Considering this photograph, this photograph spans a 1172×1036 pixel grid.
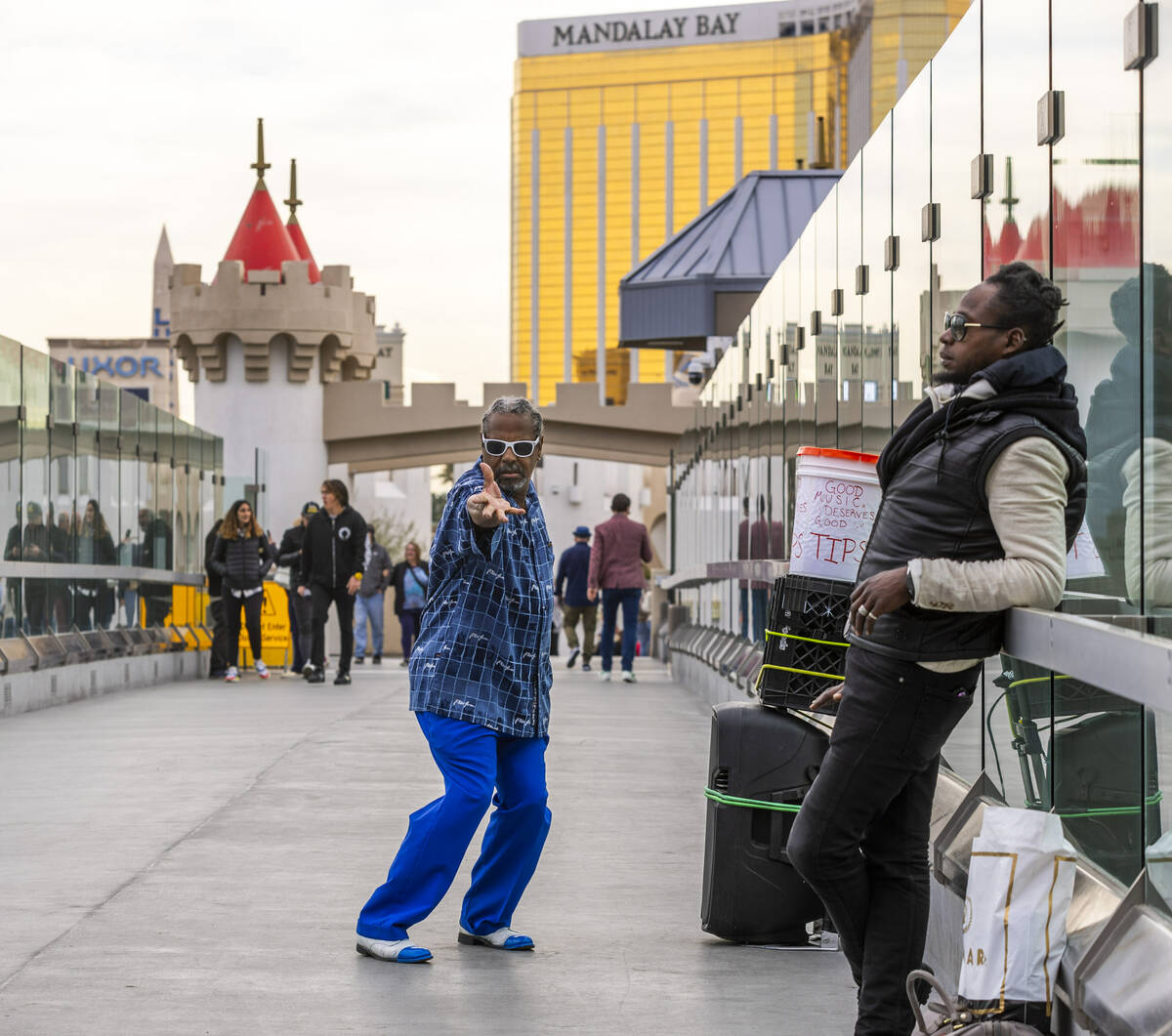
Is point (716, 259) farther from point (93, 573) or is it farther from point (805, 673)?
point (805, 673)

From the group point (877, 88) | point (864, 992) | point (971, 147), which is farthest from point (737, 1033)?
point (877, 88)

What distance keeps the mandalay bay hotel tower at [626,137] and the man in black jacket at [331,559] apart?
135 m

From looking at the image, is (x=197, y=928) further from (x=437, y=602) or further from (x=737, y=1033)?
(x=737, y=1033)

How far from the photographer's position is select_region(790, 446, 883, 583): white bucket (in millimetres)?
5469

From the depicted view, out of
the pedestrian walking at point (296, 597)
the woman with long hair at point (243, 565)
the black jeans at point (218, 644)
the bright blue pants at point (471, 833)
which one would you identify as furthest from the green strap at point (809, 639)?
the black jeans at point (218, 644)

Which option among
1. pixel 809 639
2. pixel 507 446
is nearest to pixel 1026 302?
pixel 809 639

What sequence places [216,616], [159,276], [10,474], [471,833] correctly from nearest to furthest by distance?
[471,833] → [10,474] → [216,616] → [159,276]

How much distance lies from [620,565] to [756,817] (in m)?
13.5

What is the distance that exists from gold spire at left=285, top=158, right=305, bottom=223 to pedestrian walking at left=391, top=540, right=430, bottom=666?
18.6 metres

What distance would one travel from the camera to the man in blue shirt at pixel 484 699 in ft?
18.2

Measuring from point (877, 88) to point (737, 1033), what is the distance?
106 meters

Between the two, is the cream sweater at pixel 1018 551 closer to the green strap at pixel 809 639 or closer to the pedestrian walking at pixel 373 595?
the green strap at pixel 809 639

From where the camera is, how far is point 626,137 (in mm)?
174875

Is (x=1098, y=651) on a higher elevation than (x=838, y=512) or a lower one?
lower
